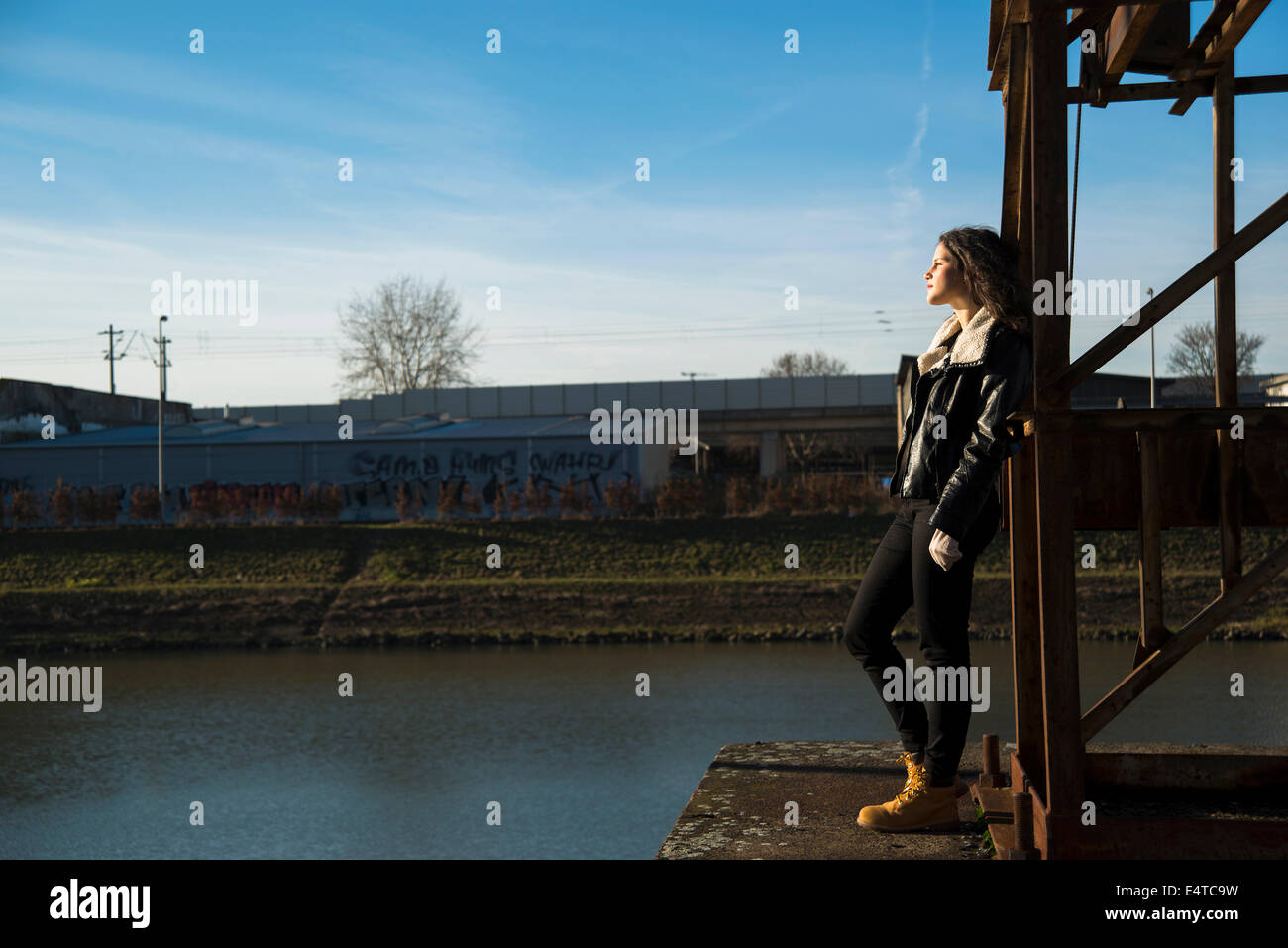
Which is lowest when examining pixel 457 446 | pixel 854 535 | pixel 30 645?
pixel 30 645

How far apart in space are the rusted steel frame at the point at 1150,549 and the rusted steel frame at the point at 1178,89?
6.40ft

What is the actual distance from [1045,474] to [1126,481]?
949mm

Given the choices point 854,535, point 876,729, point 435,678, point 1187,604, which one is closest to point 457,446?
point 854,535

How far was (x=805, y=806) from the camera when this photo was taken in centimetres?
512

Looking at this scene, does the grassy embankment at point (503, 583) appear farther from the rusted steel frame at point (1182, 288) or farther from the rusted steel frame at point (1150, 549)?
the rusted steel frame at point (1182, 288)

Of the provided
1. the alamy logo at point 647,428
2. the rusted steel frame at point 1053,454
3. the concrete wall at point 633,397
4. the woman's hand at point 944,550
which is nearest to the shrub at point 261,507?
the alamy logo at point 647,428

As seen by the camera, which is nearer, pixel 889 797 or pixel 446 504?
pixel 889 797

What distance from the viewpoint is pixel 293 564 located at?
32.8 meters

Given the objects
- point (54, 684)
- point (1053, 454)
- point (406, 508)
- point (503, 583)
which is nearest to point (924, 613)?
point (1053, 454)

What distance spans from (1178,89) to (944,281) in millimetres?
2047

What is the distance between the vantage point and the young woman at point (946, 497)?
4.15 m
